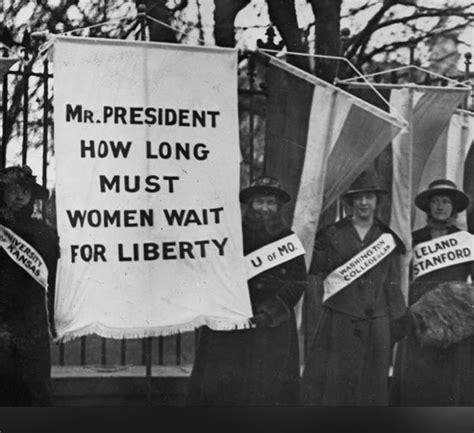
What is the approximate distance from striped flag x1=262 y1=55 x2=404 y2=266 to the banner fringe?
1.95ft

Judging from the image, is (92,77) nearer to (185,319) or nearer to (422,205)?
(185,319)

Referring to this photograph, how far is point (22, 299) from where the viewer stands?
539cm

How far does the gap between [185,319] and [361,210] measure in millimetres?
1246

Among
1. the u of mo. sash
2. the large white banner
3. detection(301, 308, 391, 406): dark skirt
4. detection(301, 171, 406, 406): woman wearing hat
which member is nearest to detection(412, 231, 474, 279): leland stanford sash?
detection(301, 171, 406, 406): woman wearing hat

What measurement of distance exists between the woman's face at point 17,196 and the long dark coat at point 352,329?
170 centimetres

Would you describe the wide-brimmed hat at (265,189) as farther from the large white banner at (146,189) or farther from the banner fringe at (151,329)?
the banner fringe at (151,329)

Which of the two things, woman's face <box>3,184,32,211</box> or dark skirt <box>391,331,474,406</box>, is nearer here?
woman's face <box>3,184,32,211</box>

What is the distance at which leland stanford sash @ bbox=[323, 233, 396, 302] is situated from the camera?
18.8 feet

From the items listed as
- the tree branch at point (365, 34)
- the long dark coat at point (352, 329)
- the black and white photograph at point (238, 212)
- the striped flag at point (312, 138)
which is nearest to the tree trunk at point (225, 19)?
the black and white photograph at point (238, 212)

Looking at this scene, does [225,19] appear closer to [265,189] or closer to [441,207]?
[265,189]

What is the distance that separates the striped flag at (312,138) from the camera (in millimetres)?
5676

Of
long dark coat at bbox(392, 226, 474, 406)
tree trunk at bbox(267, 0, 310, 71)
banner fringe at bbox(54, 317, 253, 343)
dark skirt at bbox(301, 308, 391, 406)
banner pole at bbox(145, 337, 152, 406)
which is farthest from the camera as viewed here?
long dark coat at bbox(392, 226, 474, 406)

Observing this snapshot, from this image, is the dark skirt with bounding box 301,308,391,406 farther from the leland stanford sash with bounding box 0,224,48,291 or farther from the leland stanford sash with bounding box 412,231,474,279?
the leland stanford sash with bounding box 0,224,48,291

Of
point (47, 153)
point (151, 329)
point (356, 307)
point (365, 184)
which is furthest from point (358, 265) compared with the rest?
point (47, 153)
